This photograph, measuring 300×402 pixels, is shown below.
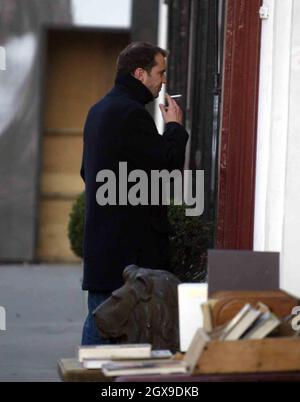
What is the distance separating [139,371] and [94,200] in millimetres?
1713

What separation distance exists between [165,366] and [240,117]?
7.23 ft

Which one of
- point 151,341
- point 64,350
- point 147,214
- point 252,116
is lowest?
point 64,350

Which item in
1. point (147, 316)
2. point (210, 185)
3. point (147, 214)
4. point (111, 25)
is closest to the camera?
point (147, 316)

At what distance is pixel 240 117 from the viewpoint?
6.42m

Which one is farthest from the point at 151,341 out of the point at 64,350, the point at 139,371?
the point at 64,350

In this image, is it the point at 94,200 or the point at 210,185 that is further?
the point at 210,185

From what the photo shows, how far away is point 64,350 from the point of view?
891 cm

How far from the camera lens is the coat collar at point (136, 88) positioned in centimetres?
614

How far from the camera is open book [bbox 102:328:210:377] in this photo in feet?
14.7

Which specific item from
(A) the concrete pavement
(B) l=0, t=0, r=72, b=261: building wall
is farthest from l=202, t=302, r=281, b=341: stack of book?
(B) l=0, t=0, r=72, b=261: building wall

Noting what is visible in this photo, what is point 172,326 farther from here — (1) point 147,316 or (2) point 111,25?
(2) point 111,25

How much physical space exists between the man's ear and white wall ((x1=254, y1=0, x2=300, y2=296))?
24.4 inches

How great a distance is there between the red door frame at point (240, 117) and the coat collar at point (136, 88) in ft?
1.69

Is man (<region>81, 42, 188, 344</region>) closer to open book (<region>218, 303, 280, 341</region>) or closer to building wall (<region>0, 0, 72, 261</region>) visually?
open book (<region>218, 303, 280, 341</region>)
